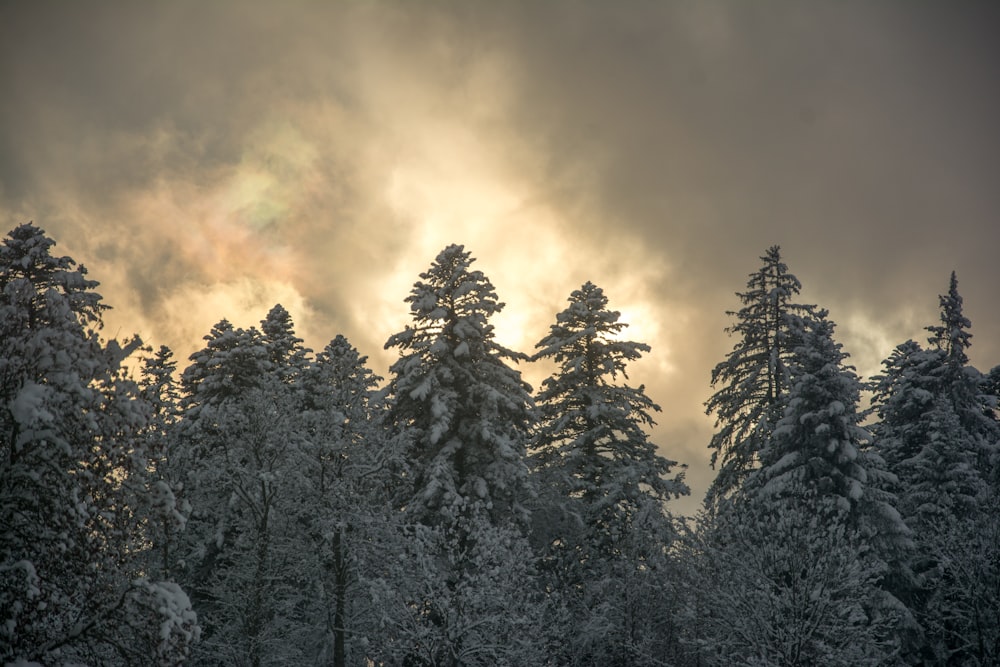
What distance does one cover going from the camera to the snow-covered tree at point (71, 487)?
9.79 m

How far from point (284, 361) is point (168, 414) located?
43.3ft

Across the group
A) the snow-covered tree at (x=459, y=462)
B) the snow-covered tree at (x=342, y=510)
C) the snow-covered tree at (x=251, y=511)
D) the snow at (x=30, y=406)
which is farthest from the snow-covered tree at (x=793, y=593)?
the snow at (x=30, y=406)

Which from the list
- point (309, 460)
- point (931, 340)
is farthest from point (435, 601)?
point (931, 340)

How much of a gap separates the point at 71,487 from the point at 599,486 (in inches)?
818

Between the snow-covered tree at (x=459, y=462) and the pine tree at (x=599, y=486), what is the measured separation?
9.87 feet

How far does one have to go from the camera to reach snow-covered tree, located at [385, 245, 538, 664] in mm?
19016

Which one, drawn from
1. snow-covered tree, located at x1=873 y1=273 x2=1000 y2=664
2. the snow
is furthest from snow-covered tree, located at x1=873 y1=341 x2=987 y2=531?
the snow

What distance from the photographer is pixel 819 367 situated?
2505cm

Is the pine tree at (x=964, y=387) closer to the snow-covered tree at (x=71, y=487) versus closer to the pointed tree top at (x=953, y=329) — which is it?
the pointed tree top at (x=953, y=329)

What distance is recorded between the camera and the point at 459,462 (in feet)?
80.5

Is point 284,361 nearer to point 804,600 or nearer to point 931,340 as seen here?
point 804,600

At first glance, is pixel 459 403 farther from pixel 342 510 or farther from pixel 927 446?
pixel 927 446

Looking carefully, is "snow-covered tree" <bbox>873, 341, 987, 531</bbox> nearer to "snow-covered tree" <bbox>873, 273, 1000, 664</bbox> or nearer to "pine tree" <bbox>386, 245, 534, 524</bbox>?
"snow-covered tree" <bbox>873, 273, 1000, 664</bbox>

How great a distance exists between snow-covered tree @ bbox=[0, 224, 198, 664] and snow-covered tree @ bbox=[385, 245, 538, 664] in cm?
926
